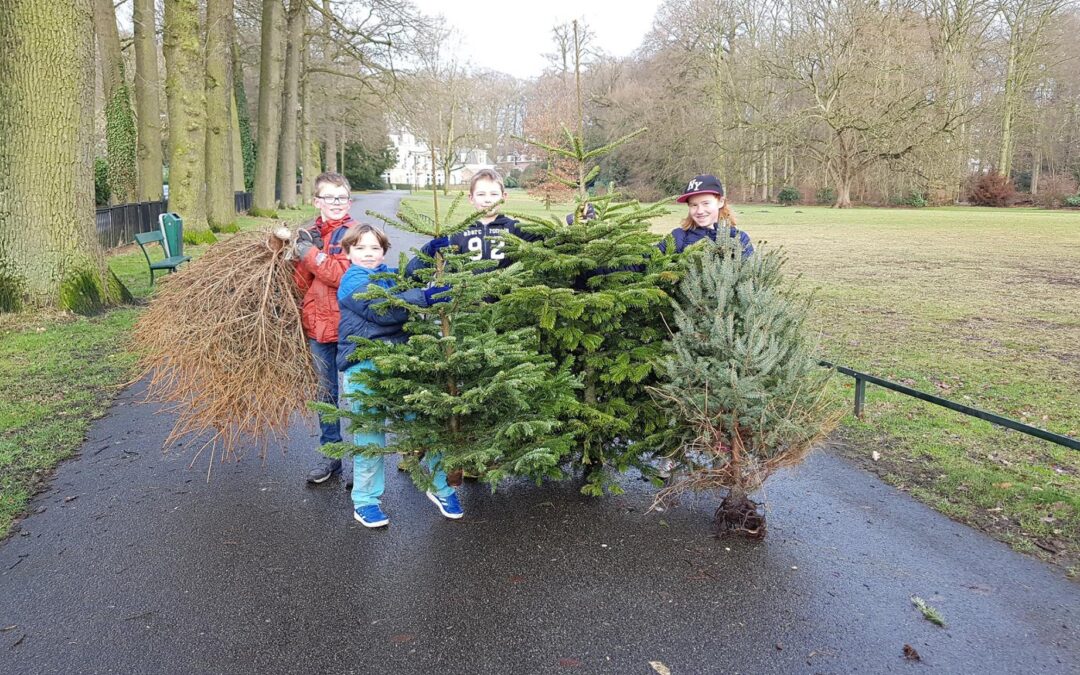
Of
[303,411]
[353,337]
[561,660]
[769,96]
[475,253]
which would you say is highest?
[769,96]

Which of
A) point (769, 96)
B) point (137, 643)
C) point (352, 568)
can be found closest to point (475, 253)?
point (352, 568)

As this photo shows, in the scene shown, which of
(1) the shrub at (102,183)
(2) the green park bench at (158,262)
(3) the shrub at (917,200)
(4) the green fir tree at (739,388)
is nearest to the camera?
(4) the green fir tree at (739,388)

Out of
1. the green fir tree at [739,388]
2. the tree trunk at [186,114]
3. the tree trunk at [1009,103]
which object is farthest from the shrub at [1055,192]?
the green fir tree at [739,388]

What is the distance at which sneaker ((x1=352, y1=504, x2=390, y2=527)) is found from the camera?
14.0ft

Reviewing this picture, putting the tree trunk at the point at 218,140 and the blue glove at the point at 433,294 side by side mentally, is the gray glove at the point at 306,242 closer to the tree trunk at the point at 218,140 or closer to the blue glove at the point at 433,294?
the blue glove at the point at 433,294

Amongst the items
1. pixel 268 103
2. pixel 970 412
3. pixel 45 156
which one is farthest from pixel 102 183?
pixel 970 412

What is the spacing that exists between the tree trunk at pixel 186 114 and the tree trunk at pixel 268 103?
333 inches

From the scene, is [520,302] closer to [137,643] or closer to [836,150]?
[137,643]

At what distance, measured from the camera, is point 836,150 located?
139ft

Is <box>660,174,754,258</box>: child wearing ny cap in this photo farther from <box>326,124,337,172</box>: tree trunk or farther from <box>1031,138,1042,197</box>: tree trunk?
<box>1031,138,1042,197</box>: tree trunk

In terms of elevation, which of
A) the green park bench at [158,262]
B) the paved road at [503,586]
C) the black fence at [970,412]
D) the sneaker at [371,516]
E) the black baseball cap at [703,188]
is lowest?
the paved road at [503,586]

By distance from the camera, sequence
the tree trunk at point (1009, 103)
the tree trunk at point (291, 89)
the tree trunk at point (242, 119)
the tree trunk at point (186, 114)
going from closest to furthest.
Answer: the tree trunk at point (186, 114)
the tree trunk at point (291, 89)
the tree trunk at point (242, 119)
the tree trunk at point (1009, 103)

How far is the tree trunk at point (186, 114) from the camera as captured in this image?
16.6 meters

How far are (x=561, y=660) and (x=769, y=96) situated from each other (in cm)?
4440
